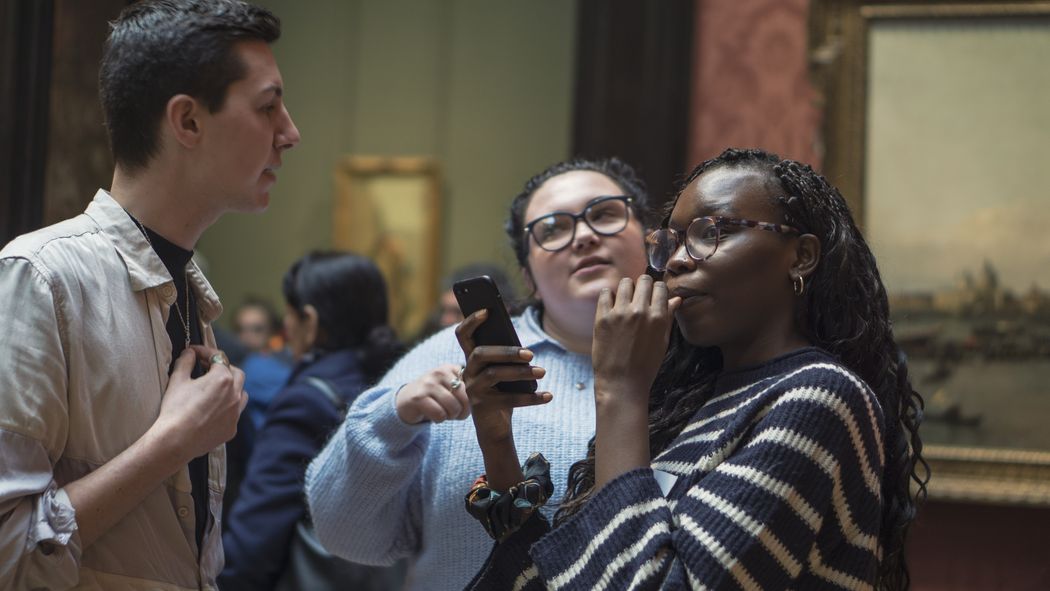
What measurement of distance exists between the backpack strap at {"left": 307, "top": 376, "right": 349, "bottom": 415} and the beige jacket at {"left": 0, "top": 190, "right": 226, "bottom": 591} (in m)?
1.33

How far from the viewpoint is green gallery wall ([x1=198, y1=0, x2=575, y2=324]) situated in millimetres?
8125

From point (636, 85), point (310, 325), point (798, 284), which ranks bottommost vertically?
point (310, 325)

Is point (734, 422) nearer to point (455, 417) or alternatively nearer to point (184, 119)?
point (455, 417)

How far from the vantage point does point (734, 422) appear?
1784 mm

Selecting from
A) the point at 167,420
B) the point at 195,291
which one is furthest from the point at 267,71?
the point at 167,420

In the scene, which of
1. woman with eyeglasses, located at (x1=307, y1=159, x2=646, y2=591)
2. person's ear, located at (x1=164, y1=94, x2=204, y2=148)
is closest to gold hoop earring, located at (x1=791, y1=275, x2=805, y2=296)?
woman with eyeglasses, located at (x1=307, y1=159, x2=646, y2=591)

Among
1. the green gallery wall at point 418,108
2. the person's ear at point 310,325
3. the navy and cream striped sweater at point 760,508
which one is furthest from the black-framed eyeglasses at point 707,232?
the green gallery wall at point 418,108

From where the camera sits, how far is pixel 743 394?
6.14ft

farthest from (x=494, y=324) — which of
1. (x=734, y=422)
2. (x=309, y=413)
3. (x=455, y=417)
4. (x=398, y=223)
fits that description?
(x=398, y=223)

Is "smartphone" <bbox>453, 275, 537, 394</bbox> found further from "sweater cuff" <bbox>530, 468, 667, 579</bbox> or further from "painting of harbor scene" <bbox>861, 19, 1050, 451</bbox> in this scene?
"painting of harbor scene" <bbox>861, 19, 1050, 451</bbox>

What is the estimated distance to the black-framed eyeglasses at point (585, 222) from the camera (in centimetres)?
259

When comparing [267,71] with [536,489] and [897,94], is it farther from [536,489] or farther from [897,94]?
[897,94]

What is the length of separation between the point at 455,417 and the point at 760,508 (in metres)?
0.73

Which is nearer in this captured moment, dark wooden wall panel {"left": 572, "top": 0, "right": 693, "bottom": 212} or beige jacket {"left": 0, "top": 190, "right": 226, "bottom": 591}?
beige jacket {"left": 0, "top": 190, "right": 226, "bottom": 591}
